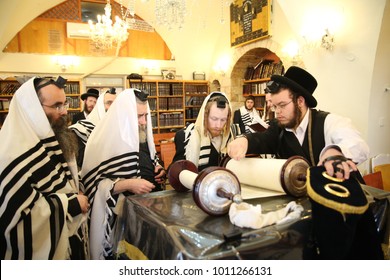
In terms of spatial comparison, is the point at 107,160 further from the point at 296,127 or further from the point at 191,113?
the point at 191,113

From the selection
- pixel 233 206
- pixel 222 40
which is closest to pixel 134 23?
pixel 222 40

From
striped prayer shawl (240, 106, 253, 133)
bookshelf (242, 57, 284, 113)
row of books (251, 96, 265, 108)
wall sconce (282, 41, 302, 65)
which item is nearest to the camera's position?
wall sconce (282, 41, 302, 65)

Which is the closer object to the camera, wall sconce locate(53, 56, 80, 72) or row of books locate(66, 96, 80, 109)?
wall sconce locate(53, 56, 80, 72)

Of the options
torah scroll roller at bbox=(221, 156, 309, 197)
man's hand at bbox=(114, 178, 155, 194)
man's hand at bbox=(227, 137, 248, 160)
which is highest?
man's hand at bbox=(227, 137, 248, 160)

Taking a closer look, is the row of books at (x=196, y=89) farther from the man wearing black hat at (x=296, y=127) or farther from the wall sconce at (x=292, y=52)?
the man wearing black hat at (x=296, y=127)

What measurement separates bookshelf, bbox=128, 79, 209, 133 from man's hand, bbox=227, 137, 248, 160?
6.88m

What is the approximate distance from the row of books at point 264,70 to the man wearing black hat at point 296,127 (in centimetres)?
516

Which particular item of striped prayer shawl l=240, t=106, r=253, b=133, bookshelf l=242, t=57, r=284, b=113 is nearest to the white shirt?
striped prayer shawl l=240, t=106, r=253, b=133

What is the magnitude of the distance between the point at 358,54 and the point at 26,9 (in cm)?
698

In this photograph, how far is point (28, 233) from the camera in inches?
50.8

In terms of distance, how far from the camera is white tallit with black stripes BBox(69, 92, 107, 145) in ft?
9.18

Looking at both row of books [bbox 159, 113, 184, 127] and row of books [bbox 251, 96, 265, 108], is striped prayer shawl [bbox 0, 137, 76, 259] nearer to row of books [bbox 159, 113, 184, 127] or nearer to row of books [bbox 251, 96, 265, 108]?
row of books [bbox 251, 96, 265, 108]

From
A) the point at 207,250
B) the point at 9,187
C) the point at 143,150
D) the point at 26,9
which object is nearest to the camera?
the point at 207,250

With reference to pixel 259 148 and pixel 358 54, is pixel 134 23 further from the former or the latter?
pixel 259 148
